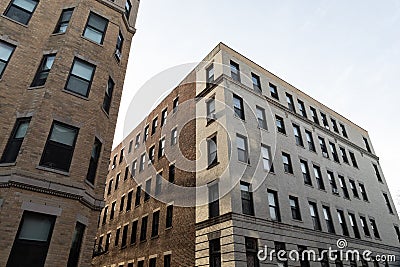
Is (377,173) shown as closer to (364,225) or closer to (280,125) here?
(364,225)

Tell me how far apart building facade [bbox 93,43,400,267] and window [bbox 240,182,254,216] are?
0.20ft

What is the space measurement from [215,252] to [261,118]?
35.8ft

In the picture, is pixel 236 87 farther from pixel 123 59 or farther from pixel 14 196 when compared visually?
pixel 14 196

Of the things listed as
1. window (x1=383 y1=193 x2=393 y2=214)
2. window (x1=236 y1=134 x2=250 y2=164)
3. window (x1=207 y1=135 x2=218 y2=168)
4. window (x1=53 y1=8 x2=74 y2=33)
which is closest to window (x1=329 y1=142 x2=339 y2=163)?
window (x1=383 y1=193 x2=393 y2=214)

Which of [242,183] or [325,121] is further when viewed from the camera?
[325,121]

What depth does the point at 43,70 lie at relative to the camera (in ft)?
39.1

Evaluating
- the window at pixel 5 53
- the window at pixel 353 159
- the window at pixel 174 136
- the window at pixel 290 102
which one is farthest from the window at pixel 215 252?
the window at pixel 353 159

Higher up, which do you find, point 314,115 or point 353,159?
point 314,115

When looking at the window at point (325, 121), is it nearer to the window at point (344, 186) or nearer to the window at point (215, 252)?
the window at point (344, 186)

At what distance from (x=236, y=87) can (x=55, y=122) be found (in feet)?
45.6

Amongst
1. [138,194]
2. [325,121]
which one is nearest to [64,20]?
[138,194]

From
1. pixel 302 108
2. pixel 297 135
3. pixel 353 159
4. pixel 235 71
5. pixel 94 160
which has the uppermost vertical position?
pixel 302 108

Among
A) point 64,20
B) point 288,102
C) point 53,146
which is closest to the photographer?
point 53,146

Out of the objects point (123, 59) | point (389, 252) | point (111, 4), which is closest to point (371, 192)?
point (389, 252)
